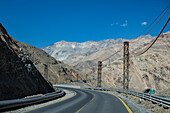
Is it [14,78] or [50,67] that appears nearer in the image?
[14,78]

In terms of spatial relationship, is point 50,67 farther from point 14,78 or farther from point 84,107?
point 84,107

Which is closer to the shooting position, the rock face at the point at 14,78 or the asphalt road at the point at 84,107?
the asphalt road at the point at 84,107

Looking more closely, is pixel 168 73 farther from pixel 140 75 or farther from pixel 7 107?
pixel 7 107

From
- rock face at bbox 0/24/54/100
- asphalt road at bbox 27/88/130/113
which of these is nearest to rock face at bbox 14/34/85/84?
rock face at bbox 0/24/54/100

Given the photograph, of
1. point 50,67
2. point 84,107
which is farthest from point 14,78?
point 50,67

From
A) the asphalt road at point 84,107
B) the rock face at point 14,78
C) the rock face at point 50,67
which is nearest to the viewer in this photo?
the asphalt road at point 84,107

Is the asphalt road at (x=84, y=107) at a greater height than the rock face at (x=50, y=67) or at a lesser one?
lesser

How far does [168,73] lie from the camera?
303 feet

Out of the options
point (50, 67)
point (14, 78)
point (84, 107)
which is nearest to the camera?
point (84, 107)

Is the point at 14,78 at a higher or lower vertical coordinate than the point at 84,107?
higher

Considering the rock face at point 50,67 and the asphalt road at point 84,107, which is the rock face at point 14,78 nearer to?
the asphalt road at point 84,107

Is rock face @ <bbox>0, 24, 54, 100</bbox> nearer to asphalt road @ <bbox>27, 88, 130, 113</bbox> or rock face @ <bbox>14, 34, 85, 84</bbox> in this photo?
asphalt road @ <bbox>27, 88, 130, 113</bbox>

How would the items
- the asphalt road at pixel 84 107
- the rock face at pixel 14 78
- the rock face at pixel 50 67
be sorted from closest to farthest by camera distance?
the asphalt road at pixel 84 107
the rock face at pixel 14 78
the rock face at pixel 50 67

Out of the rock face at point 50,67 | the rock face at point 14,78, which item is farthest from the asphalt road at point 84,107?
the rock face at point 50,67
